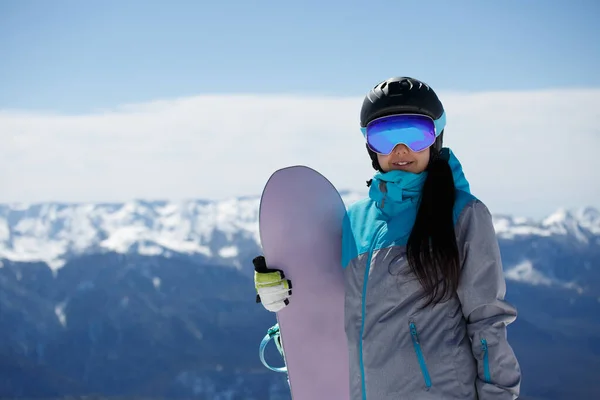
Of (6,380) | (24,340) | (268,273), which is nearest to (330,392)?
(268,273)

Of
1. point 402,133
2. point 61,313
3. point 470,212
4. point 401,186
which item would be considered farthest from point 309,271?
point 61,313

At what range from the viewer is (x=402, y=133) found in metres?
2.60

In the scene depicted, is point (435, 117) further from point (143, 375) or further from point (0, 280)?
point (0, 280)

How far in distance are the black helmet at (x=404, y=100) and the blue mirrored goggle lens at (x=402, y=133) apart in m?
0.03

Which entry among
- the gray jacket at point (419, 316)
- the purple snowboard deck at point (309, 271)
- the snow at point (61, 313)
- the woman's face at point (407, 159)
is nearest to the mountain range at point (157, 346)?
the snow at point (61, 313)

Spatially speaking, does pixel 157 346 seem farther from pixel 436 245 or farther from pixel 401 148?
pixel 436 245

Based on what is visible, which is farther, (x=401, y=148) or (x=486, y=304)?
(x=401, y=148)

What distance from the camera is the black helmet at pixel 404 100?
8.61 feet

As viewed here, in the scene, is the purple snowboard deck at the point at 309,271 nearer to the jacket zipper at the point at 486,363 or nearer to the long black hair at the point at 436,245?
the long black hair at the point at 436,245

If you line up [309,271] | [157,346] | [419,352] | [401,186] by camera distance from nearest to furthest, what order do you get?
[419,352] → [401,186] → [309,271] → [157,346]

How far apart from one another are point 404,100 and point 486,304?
0.96 metres

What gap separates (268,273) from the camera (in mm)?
3129

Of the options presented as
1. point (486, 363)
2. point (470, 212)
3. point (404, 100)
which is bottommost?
point (486, 363)

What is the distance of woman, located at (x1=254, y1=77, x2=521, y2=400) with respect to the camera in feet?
7.52
